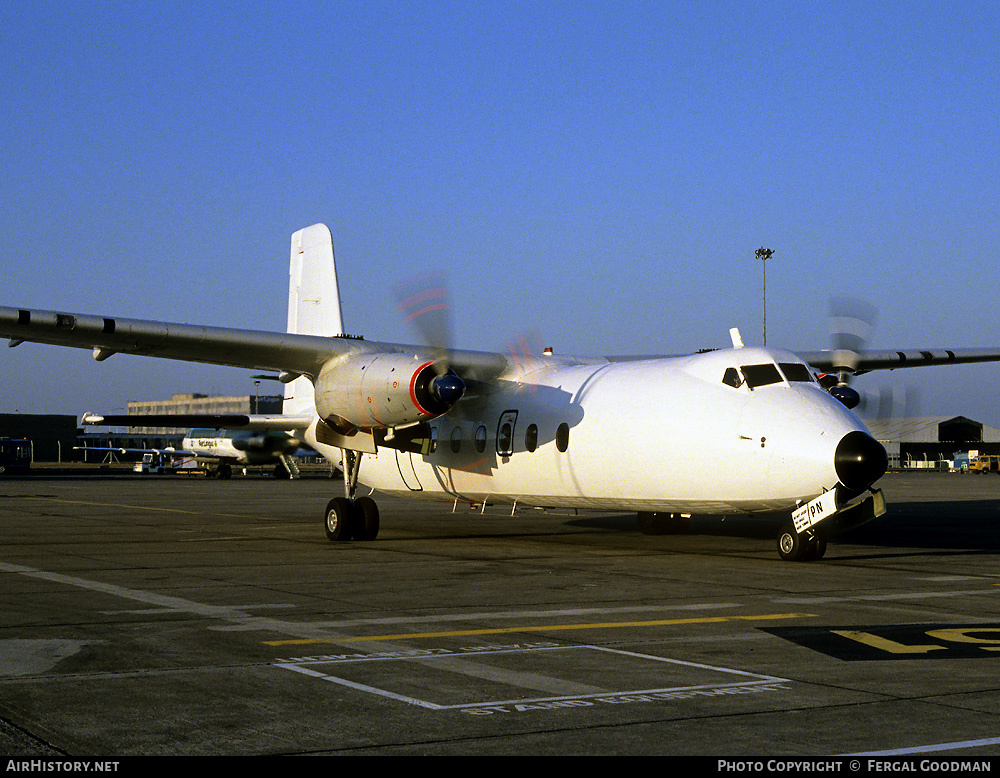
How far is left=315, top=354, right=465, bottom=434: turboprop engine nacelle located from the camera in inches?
708

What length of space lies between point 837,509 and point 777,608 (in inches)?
153

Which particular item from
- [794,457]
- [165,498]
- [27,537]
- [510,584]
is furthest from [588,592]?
[165,498]

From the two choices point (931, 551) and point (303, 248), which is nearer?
point (931, 551)

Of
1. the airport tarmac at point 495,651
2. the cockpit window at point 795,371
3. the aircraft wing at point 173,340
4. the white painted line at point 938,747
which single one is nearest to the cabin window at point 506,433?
the airport tarmac at point 495,651

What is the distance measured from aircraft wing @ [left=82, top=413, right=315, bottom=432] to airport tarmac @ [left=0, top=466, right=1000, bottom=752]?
5.95 meters

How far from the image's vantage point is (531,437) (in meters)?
18.8

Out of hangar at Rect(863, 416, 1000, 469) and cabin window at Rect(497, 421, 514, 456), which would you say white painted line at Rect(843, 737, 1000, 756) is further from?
hangar at Rect(863, 416, 1000, 469)

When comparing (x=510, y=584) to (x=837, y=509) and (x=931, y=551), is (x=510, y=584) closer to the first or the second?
(x=837, y=509)

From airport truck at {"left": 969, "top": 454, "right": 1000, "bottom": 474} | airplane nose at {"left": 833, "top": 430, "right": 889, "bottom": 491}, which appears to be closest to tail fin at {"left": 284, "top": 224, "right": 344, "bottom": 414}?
airplane nose at {"left": 833, "top": 430, "right": 889, "bottom": 491}

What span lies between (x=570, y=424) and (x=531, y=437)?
3.45 ft

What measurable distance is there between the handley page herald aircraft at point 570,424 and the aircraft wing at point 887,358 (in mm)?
93

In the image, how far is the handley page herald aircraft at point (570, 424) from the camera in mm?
14805

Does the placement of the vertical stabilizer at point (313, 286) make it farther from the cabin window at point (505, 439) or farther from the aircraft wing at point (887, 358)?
the aircraft wing at point (887, 358)

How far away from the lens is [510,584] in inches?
513
